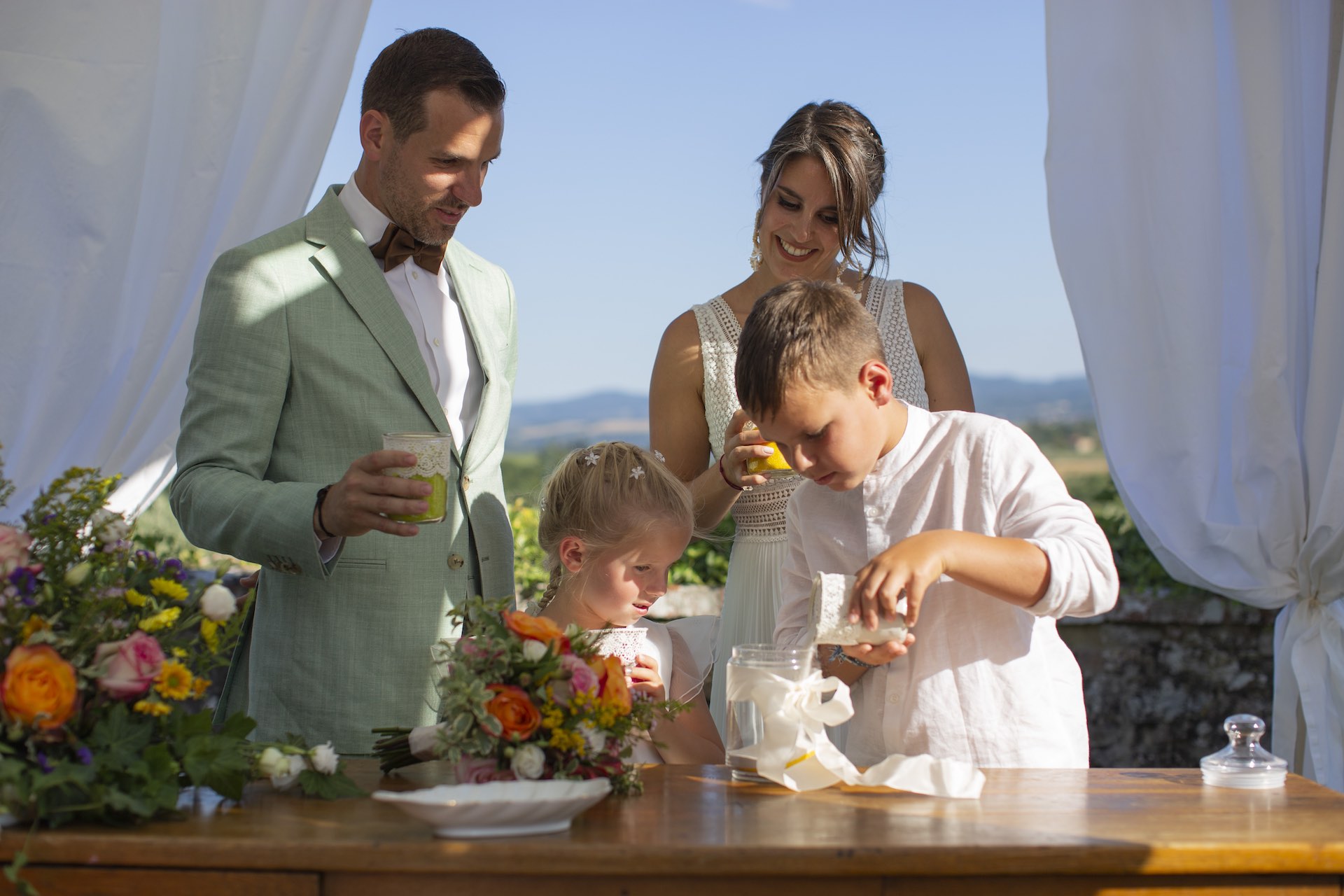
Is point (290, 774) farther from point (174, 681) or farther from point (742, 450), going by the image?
point (742, 450)

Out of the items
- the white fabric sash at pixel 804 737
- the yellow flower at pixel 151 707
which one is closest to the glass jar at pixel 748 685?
the white fabric sash at pixel 804 737

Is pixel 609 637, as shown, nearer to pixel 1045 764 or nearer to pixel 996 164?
pixel 1045 764

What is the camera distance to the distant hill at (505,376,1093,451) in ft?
47.4

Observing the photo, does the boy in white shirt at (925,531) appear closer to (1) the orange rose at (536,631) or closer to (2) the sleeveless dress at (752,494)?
(1) the orange rose at (536,631)

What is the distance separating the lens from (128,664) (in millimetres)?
1639

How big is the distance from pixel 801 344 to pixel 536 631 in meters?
0.67

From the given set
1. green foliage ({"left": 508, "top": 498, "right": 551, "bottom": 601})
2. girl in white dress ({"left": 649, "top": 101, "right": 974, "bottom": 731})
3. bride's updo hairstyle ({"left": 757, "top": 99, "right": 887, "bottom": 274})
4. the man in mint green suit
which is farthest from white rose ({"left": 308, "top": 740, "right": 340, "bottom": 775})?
green foliage ({"left": 508, "top": 498, "right": 551, "bottom": 601})

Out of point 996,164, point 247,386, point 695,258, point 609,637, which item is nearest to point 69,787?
point 247,386

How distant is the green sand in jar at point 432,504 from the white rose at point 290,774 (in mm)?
426

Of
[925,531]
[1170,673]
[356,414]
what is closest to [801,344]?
[925,531]

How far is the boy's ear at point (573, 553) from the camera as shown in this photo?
8.52 feet

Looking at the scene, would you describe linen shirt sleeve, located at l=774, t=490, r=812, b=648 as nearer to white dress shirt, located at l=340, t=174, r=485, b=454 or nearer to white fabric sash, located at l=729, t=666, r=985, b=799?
white fabric sash, located at l=729, t=666, r=985, b=799

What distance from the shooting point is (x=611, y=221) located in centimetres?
2019

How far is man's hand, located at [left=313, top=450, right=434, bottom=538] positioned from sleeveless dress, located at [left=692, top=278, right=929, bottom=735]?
1.10m
